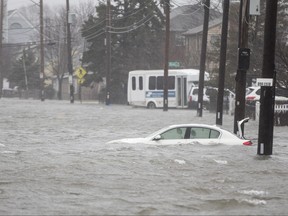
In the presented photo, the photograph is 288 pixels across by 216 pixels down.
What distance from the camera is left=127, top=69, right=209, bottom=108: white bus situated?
47750 millimetres

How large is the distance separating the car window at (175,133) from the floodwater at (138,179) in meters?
0.43

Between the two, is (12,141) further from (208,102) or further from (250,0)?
(208,102)

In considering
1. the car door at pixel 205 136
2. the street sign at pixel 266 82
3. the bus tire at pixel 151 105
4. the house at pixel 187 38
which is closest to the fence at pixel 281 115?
the car door at pixel 205 136

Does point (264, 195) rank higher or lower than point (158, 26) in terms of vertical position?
lower

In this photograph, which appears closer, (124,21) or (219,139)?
(219,139)

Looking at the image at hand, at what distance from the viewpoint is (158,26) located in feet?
202

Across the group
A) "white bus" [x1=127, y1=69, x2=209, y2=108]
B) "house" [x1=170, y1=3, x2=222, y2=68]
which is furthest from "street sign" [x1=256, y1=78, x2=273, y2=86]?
"house" [x1=170, y1=3, x2=222, y2=68]

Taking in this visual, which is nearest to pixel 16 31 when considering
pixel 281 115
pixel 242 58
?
pixel 281 115

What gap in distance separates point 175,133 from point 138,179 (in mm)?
4180

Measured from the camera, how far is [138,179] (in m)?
12.2

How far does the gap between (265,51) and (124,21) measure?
4607 cm

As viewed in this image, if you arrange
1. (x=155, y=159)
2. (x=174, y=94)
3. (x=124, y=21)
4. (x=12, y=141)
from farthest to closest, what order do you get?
(x=124, y=21)
(x=174, y=94)
(x=12, y=141)
(x=155, y=159)

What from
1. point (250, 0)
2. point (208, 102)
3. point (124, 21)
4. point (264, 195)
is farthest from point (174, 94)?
point (264, 195)

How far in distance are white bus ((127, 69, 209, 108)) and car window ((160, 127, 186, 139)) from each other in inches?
1220
